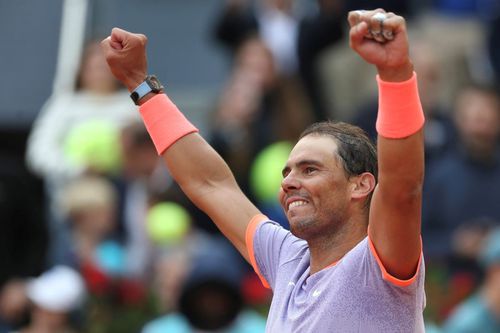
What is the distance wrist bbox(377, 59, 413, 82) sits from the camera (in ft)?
12.8

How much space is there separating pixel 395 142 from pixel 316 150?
551 mm

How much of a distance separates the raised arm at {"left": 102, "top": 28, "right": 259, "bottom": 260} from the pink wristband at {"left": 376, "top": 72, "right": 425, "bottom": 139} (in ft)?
3.63

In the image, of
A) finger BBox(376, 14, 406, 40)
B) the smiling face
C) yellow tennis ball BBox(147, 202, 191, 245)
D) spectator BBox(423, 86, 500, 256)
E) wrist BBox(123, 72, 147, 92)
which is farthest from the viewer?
yellow tennis ball BBox(147, 202, 191, 245)

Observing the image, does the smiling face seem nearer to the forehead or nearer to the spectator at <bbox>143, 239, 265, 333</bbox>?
the forehead

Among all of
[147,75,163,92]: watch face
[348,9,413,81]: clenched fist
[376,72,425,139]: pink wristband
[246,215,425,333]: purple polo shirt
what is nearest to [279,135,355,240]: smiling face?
[246,215,425,333]: purple polo shirt

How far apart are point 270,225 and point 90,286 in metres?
3.73

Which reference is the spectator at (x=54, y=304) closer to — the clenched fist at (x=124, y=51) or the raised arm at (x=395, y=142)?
the clenched fist at (x=124, y=51)

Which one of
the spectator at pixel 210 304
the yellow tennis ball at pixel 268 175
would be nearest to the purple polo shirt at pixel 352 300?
the spectator at pixel 210 304

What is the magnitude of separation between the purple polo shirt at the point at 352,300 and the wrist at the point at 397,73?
20.8 inches

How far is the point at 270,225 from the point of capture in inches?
191

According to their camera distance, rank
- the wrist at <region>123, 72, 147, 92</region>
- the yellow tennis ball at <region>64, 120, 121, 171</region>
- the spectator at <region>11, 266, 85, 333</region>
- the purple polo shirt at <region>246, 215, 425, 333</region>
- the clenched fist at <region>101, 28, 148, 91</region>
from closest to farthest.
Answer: the purple polo shirt at <region>246, 215, 425, 333</region> < the clenched fist at <region>101, 28, 148, 91</region> < the wrist at <region>123, 72, 147, 92</region> < the spectator at <region>11, 266, 85, 333</region> < the yellow tennis ball at <region>64, 120, 121, 171</region>

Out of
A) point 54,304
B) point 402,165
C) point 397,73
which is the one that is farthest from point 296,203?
point 54,304

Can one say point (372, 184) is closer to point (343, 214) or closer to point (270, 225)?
point (343, 214)

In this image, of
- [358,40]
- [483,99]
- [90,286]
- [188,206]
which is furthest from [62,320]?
[358,40]
